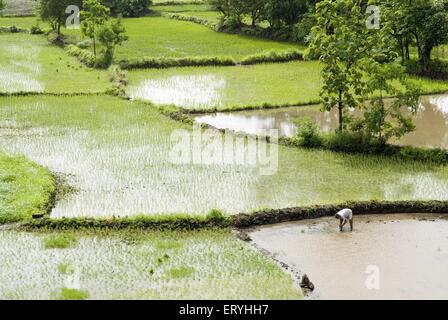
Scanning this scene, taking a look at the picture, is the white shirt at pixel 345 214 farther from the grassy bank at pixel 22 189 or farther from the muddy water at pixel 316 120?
the muddy water at pixel 316 120

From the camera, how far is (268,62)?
29.6 metres

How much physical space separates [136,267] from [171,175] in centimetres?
476

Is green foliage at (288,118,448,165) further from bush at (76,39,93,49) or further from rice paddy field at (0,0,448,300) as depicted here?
bush at (76,39,93,49)

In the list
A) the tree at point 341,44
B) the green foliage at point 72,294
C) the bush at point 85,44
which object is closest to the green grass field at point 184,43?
the bush at point 85,44

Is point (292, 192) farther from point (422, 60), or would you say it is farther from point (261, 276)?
point (422, 60)

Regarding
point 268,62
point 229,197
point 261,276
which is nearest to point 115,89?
point 268,62

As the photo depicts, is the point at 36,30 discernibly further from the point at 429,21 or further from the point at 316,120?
the point at 316,120

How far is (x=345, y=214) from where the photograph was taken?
12.6 meters

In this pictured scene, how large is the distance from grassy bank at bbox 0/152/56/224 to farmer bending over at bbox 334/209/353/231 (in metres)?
5.57

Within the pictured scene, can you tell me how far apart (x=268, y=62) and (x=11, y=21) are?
21392mm

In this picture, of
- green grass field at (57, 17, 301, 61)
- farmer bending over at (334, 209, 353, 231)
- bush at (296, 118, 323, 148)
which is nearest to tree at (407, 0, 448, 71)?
green grass field at (57, 17, 301, 61)

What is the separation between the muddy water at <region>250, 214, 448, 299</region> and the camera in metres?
10.5

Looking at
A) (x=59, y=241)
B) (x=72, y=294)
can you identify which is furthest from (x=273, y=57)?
(x=72, y=294)

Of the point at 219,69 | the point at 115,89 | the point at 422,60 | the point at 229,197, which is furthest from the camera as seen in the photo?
the point at 219,69
